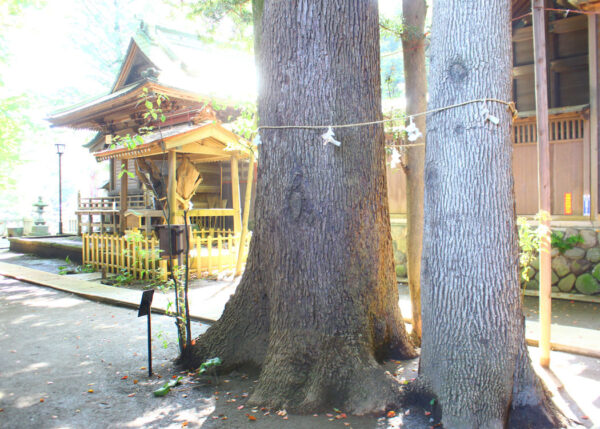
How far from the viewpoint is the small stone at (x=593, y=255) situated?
796 centimetres

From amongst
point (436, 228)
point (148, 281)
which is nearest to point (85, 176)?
point (148, 281)

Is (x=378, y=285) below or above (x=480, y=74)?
below

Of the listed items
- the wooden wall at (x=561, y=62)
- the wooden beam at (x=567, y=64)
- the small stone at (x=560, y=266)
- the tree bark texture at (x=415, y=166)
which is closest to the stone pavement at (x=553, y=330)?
the tree bark texture at (x=415, y=166)

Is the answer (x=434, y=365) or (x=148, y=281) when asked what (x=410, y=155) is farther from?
(x=148, y=281)

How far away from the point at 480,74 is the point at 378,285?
6.49 ft

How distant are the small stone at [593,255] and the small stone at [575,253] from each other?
8 centimetres

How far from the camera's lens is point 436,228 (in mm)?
3309

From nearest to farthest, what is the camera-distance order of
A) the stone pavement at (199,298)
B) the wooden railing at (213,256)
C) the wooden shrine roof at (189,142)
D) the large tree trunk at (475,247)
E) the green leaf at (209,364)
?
the large tree trunk at (475,247) < the green leaf at (209,364) < the stone pavement at (199,298) < the wooden shrine roof at (189,142) < the wooden railing at (213,256)

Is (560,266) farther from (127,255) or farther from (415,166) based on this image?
(127,255)

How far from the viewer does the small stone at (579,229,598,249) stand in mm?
8037

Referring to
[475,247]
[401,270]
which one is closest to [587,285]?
[401,270]

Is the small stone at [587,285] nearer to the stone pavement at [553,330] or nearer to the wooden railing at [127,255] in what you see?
the stone pavement at [553,330]

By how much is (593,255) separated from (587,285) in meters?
0.57

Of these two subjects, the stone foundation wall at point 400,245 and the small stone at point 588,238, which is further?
the stone foundation wall at point 400,245
